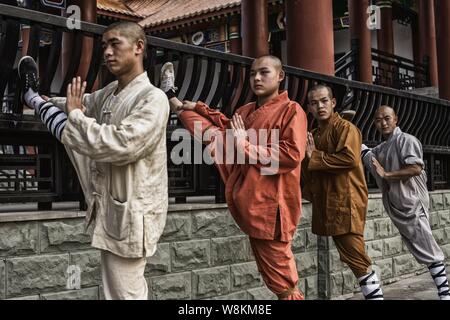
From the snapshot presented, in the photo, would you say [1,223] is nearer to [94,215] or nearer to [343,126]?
[94,215]

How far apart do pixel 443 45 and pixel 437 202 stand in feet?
10.9

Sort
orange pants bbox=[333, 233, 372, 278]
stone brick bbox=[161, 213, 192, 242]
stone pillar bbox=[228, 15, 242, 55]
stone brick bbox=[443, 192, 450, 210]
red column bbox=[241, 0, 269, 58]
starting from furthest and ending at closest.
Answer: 1. stone pillar bbox=[228, 15, 242, 55]
2. red column bbox=[241, 0, 269, 58]
3. stone brick bbox=[443, 192, 450, 210]
4. orange pants bbox=[333, 233, 372, 278]
5. stone brick bbox=[161, 213, 192, 242]

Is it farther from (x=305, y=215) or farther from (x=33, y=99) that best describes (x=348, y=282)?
(x=33, y=99)

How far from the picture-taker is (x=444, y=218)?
8281 mm

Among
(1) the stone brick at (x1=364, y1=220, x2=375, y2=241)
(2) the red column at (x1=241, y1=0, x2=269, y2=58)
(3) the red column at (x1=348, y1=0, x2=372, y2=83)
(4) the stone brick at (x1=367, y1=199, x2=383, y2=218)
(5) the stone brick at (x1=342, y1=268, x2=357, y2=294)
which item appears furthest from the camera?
(2) the red column at (x1=241, y1=0, x2=269, y2=58)

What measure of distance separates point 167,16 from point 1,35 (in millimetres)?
14819

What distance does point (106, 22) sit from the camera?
15977mm

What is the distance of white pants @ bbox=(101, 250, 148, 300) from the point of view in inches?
106

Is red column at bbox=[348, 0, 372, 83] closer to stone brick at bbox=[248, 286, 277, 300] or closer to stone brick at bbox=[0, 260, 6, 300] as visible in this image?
stone brick at bbox=[248, 286, 277, 300]

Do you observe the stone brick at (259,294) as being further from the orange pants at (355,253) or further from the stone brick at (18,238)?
the stone brick at (18,238)

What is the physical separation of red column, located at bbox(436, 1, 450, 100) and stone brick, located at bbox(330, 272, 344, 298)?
16.6 ft

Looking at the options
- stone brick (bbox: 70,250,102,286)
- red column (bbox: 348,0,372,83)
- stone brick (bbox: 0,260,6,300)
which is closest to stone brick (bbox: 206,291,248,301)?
stone brick (bbox: 70,250,102,286)

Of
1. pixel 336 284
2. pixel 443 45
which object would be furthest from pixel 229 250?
pixel 443 45
